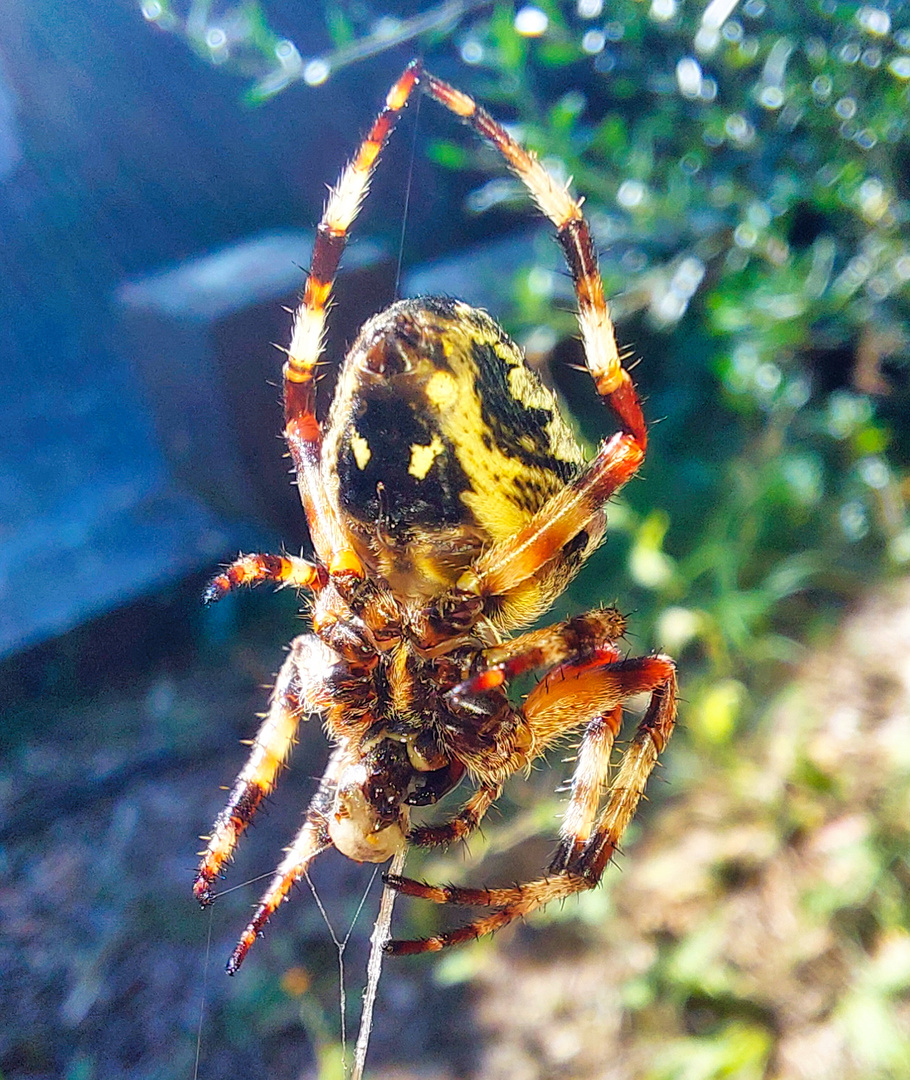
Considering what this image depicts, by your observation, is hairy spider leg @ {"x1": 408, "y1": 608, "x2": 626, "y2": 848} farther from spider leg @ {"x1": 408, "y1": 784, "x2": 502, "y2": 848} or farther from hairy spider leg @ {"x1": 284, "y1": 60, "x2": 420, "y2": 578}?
hairy spider leg @ {"x1": 284, "y1": 60, "x2": 420, "y2": 578}

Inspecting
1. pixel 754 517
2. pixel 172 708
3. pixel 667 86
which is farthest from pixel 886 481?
pixel 172 708

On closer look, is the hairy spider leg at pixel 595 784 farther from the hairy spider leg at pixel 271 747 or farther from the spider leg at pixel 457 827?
the hairy spider leg at pixel 271 747

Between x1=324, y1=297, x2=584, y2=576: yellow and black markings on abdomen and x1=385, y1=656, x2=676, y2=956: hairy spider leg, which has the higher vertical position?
x1=324, y1=297, x2=584, y2=576: yellow and black markings on abdomen

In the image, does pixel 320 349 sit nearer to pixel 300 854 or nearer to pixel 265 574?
pixel 265 574

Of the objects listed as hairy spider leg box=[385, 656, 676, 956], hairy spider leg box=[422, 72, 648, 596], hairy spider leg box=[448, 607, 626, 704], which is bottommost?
hairy spider leg box=[385, 656, 676, 956]

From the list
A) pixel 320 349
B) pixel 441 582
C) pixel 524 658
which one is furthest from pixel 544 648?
pixel 320 349

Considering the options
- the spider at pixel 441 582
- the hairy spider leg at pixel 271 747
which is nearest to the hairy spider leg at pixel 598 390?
the spider at pixel 441 582

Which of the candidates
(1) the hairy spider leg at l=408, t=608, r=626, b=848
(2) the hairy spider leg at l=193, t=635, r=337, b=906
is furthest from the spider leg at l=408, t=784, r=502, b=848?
(2) the hairy spider leg at l=193, t=635, r=337, b=906
